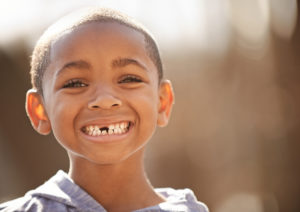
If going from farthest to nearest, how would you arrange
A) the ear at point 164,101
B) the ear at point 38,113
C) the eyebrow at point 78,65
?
1. the ear at point 164,101
2. the ear at point 38,113
3. the eyebrow at point 78,65

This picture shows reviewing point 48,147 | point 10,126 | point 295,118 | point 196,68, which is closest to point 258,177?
point 295,118

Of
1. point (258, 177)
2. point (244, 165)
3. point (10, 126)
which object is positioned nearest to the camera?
point (258, 177)

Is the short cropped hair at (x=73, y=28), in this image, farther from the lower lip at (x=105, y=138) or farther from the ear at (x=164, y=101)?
the lower lip at (x=105, y=138)

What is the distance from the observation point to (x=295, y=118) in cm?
516

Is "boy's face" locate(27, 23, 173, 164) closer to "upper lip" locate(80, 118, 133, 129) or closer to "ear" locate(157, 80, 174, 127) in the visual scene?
"upper lip" locate(80, 118, 133, 129)

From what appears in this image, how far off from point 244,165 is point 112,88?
16.0 ft

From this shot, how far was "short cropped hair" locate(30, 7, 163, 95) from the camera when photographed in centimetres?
239

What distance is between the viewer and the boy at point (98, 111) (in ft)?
7.20

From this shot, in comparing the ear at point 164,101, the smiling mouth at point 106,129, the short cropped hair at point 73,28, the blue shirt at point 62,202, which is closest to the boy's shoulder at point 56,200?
the blue shirt at point 62,202

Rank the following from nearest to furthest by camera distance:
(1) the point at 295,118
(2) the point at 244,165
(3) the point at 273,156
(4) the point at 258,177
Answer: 1. (1) the point at 295,118
2. (3) the point at 273,156
3. (4) the point at 258,177
4. (2) the point at 244,165

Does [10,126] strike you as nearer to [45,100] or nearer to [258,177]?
[258,177]

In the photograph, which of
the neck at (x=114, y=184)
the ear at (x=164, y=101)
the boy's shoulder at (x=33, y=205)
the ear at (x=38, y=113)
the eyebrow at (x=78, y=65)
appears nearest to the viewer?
the boy's shoulder at (x=33, y=205)

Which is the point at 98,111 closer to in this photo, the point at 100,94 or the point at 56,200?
the point at 100,94

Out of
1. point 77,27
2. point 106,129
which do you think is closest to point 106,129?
point 106,129
